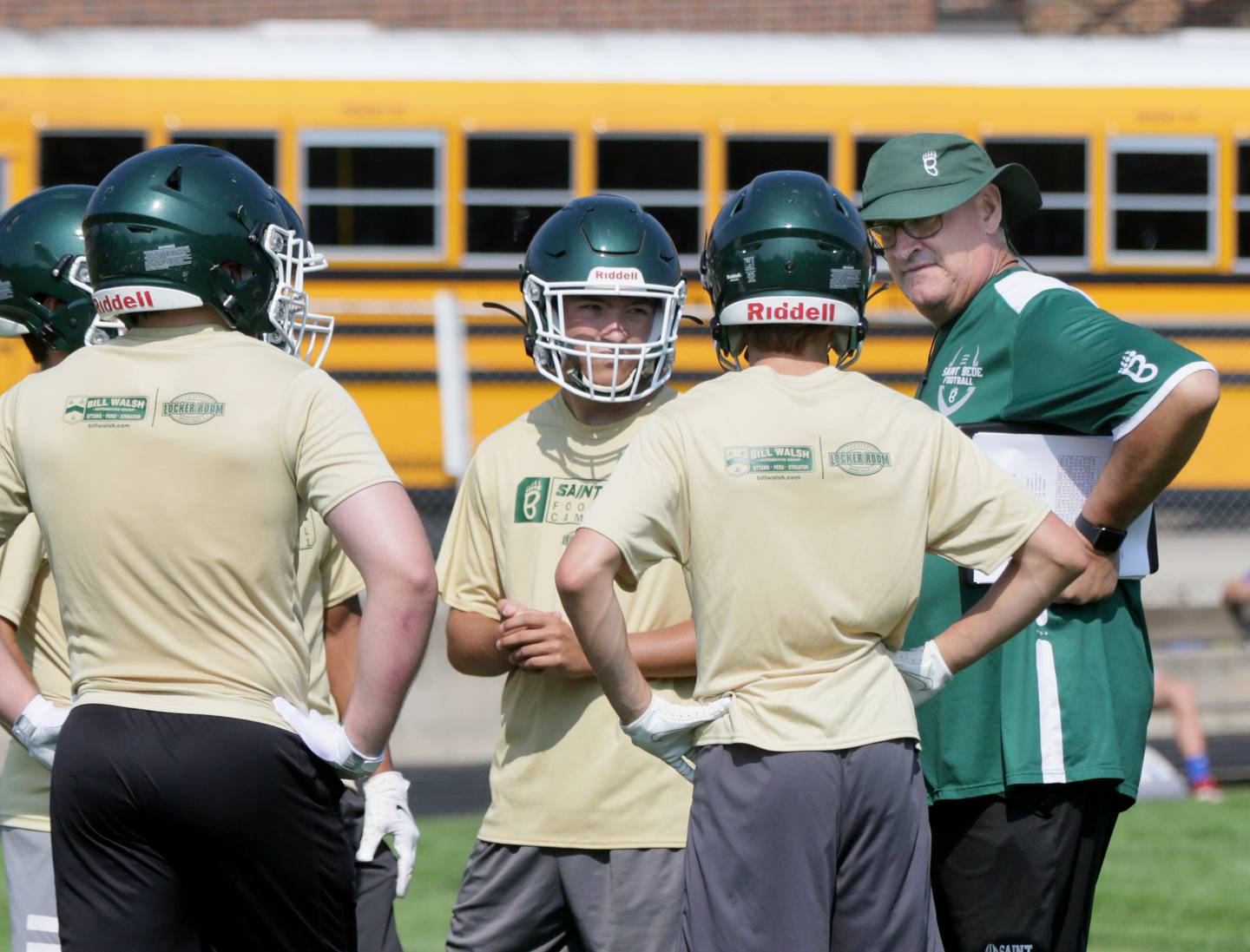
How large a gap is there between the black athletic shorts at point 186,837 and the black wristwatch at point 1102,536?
1.63 metres

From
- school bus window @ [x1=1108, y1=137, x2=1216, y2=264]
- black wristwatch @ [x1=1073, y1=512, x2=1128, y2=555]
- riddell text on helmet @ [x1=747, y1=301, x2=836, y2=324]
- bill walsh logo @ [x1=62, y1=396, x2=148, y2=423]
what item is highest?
school bus window @ [x1=1108, y1=137, x2=1216, y2=264]

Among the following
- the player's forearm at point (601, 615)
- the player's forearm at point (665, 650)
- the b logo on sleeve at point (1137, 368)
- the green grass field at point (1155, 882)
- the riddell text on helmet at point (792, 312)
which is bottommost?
the green grass field at point (1155, 882)

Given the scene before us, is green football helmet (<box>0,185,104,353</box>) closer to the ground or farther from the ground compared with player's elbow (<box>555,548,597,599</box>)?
farther from the ground

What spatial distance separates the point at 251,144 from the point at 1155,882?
7.78m

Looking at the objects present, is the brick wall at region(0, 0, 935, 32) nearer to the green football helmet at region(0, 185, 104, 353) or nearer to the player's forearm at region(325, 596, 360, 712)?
the green football helmet at region(0, 185, 104, 353)

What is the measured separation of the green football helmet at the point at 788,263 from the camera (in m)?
3.06

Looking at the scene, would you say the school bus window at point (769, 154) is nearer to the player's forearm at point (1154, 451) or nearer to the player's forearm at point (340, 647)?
the player's forearm at point (340, 647)

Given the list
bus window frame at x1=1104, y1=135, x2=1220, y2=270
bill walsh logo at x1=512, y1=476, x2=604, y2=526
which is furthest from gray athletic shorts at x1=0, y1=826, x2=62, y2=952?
bus window frame at x1=1104, y1=135, x2=1220, y2=270

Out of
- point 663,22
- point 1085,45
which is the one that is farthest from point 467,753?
point 663,22

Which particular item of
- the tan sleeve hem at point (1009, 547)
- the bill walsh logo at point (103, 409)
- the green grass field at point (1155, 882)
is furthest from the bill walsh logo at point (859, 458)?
the green grass field at point (1155, 882)

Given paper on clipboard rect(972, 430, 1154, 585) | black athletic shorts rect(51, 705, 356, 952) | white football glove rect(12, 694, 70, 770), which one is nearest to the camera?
black athletic shorts rect(51, 705, 356, 952)

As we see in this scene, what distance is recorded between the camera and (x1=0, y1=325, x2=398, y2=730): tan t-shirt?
108 inches

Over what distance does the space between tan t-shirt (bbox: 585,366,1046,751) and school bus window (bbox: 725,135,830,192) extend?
8890 millimetres

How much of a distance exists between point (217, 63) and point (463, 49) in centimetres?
168
